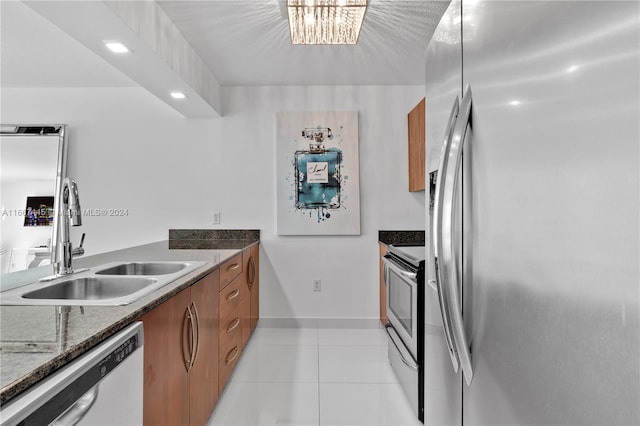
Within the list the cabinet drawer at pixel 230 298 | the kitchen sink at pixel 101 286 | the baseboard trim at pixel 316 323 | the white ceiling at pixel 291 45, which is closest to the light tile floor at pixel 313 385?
the baseboard trim at pixel 316 323

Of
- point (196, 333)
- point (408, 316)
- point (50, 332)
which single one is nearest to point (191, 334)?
point (196, 333)

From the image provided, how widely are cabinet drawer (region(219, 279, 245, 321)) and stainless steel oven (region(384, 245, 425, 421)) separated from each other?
1.04m

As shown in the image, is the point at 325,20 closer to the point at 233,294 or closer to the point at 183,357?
the point at 233,294

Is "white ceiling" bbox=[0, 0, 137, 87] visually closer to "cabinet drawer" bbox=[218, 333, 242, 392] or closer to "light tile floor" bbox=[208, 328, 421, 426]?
"cabinet drawer" bbox=[218, 333, 242, 392]

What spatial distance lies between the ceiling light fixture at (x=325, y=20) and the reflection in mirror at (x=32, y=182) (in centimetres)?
184

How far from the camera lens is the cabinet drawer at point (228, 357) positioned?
7.02ft

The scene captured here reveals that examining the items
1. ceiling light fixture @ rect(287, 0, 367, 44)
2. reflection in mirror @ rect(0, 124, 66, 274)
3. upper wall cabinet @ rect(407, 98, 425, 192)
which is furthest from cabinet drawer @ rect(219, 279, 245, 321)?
upper wall cabinet @ rect(407, 98, 425, 192)

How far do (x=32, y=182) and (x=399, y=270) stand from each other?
2984 mm

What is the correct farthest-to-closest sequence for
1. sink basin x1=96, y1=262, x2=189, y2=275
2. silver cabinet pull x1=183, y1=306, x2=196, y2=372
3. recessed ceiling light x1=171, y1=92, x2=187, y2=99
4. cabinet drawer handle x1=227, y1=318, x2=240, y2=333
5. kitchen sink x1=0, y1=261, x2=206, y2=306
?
recessed ceiling light x1=171, y1=92, x2=187, y2=99 → cabinet drawer handle x1=227, y1=318, x2=240, y2=333 → sink basin x1=96, y1=262, x2=189, y2=275 → silver cabinet pull x1=183, y1=306, x2=196, y2=372 → kitchen sink x1=0, y1=261, x2=206, y2=306

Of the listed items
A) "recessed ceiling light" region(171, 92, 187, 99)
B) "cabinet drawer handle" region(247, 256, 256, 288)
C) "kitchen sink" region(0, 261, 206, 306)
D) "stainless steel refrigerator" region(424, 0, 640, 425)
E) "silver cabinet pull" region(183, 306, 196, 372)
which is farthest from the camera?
"cabinet drawer handle" region(247, 256, 256, 288)

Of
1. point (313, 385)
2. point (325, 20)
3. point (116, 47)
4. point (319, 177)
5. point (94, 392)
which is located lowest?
point (313, 385)

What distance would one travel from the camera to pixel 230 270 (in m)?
2.44

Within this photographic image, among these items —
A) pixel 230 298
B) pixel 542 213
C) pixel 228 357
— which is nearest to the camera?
pixel 542 213

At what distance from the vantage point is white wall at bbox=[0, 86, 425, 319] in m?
3.58
